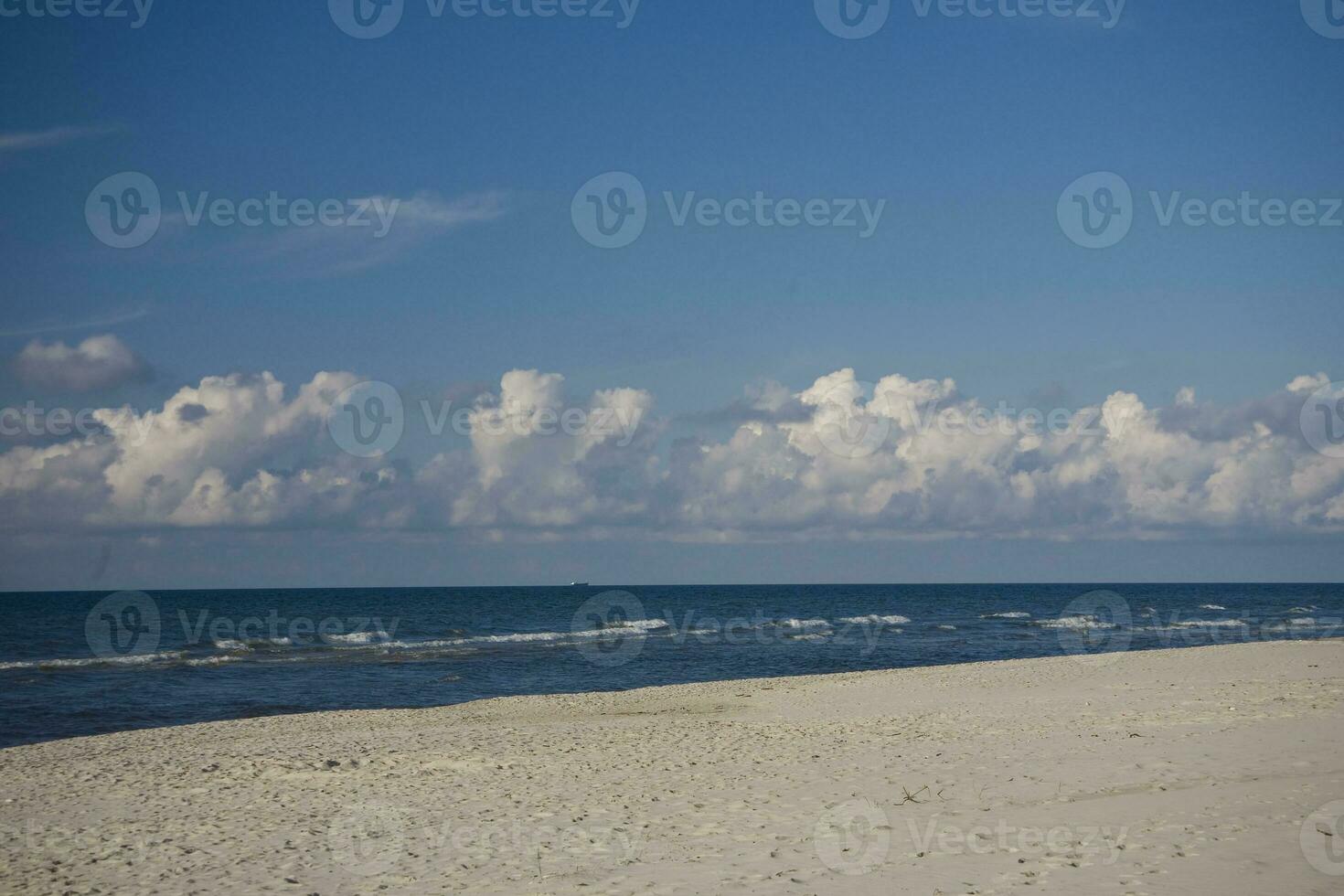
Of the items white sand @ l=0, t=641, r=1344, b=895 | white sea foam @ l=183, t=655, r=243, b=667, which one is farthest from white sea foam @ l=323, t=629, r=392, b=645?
white sand @ l=0, t=641, r=1344, b=895

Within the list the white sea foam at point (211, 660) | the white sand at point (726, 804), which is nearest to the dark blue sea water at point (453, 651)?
the white sea foam at point (211, 660)

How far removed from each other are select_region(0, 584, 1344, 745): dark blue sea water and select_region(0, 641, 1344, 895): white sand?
376 inches

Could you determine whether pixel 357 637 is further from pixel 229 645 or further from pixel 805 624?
pixel 805 624

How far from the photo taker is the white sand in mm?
10883

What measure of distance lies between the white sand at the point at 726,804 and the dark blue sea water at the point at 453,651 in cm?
955

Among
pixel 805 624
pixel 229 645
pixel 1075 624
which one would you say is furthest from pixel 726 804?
pixel 1075 624

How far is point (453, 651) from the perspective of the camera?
52.7m

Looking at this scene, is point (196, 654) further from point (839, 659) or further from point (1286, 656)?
point (1286, 656)

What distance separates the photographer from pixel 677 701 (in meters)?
30.2

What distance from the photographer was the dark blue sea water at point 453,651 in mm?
33719

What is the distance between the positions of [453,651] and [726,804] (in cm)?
4097

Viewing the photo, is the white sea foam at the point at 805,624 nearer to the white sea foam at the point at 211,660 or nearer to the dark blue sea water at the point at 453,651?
the dark blue sea water at the point at 453,651

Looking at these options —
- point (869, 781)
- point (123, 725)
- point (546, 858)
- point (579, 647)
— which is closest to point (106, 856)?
point (546, 858)

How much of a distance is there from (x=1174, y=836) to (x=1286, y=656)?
27.3 m
